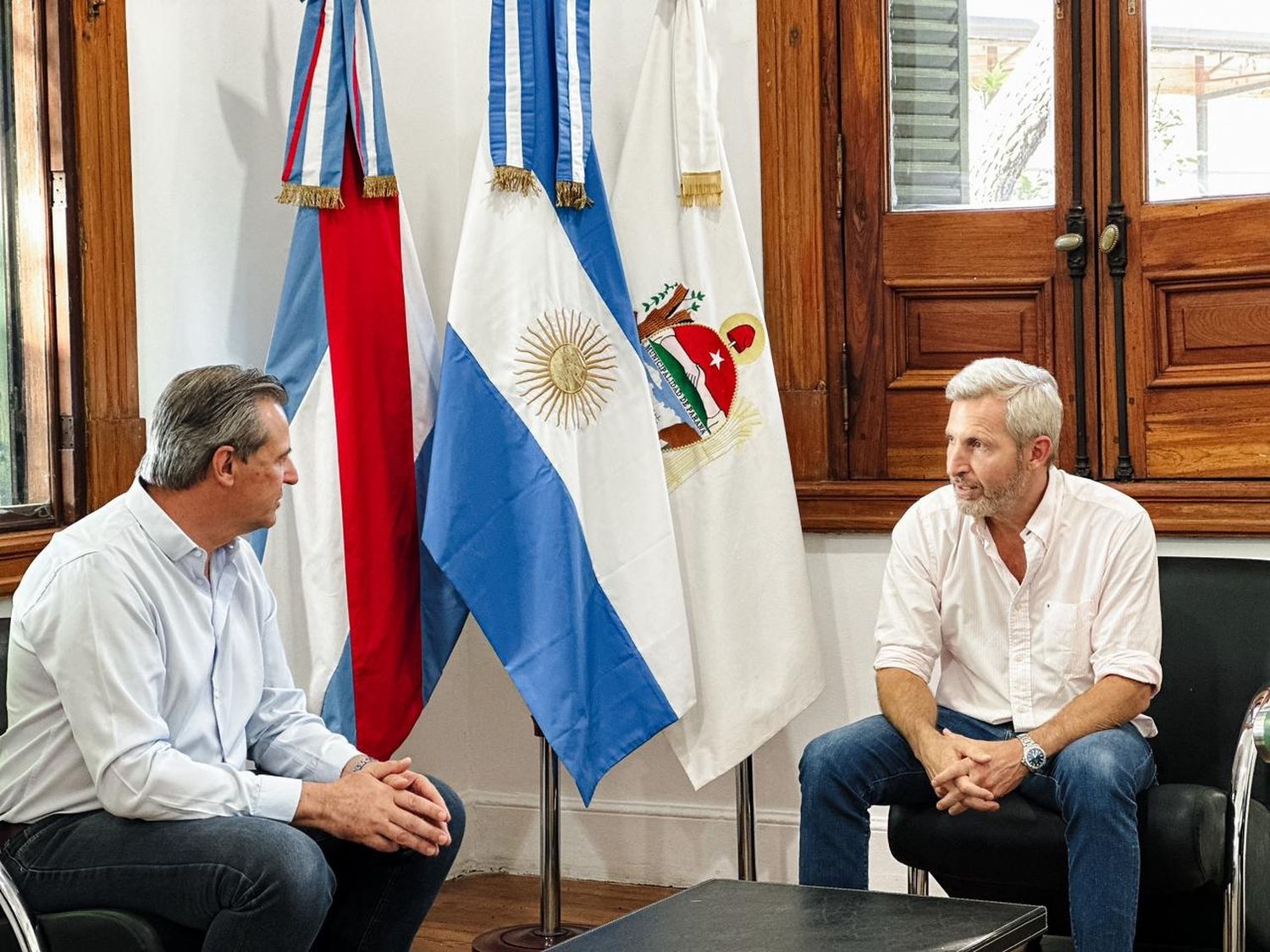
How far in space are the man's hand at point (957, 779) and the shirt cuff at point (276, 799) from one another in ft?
3.34

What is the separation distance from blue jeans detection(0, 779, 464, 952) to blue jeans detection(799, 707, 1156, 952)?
35.4 inches

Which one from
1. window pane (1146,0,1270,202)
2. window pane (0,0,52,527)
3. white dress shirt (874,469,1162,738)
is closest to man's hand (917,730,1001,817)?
white dress shirt (874,469,1162,738)

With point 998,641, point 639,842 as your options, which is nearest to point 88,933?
point 998,641

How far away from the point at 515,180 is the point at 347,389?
515mm

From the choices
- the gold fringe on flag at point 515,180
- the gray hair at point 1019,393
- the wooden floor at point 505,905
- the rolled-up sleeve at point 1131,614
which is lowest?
the wooden floor at point 505,905

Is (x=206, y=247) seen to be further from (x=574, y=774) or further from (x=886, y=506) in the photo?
(x=886, y=506)

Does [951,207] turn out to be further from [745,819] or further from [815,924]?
[815,924]

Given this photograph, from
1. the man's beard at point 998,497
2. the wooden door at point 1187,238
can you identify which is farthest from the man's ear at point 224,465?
the wooden door at point 1187,238

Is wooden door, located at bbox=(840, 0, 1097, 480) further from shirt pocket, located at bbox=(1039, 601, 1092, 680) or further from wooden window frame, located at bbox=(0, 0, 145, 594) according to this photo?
wooden window frame, located at bbox=(0, 0, 145, 594)

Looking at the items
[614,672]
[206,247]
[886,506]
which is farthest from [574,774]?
[206,247]

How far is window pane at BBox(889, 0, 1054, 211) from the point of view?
3203 millimetres

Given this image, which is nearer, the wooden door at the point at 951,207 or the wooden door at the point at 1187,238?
the wooden door at the point at 1187,238

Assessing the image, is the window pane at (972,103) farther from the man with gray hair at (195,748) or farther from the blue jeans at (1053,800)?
the man with gray hair at (195,748)

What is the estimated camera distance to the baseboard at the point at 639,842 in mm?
3361
